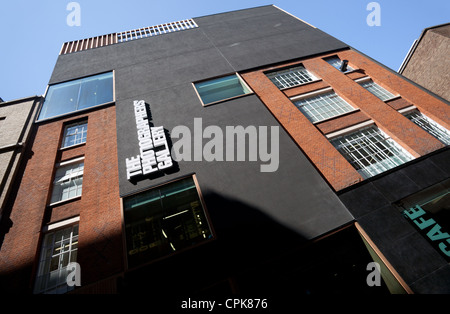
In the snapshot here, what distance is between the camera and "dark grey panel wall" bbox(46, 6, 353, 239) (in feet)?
31.1

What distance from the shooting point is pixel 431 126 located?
41.8 ft

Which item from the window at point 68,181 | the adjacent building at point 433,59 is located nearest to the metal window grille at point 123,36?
the window at point 68,181

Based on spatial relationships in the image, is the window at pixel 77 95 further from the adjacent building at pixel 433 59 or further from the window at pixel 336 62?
the adjacent building at pixel 433 59

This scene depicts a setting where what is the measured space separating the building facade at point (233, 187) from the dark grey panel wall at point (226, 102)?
0.10 metres

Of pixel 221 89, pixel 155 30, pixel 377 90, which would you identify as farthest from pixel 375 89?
pixel 155 30

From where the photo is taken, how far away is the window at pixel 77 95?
1540 cm

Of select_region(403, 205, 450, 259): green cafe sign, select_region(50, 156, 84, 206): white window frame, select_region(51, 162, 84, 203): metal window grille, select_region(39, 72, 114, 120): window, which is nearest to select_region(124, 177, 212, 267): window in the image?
select_region(51, 162, 84, 203): metal window grille

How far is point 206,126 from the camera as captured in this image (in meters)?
13.0

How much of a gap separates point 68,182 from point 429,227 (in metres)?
17.3

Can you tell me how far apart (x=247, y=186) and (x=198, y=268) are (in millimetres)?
4097

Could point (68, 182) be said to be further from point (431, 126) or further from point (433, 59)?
point (433, 59)
